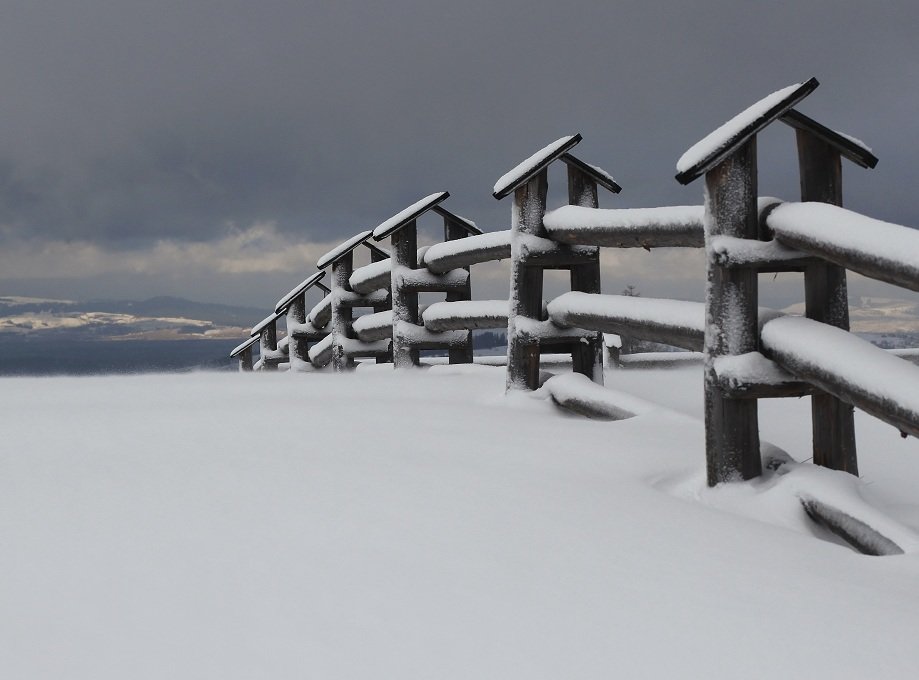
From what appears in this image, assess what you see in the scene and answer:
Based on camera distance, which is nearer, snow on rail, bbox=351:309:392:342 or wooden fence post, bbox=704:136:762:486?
wooden fence post, bbox=704:136:762:486

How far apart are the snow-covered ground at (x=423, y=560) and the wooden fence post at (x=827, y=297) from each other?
0.26 metres

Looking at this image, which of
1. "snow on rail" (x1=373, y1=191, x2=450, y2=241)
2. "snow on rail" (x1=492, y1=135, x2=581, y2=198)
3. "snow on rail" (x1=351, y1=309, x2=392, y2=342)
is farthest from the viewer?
"snow on rail" (x1=351, y1=309, x2=392, y2=342)

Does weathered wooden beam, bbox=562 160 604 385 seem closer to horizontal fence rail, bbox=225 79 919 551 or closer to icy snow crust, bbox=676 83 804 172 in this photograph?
horizontal fence rail, bbox=225 79 919 551

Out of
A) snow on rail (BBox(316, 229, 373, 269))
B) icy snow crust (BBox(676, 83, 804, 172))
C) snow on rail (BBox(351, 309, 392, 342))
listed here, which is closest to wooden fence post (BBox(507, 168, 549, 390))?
icy snow crust (BBox(676, 83, 804, 172))

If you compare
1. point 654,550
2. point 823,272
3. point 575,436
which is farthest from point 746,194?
point 654,550

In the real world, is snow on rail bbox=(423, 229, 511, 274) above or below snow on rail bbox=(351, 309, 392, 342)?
above

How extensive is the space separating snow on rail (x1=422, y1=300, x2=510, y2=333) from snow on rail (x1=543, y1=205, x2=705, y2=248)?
3.72 feet

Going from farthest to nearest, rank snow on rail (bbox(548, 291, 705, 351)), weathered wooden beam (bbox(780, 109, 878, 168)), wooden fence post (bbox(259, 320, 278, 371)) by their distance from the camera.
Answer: wooden fence post (bbox(259, 320, 278, 371)) < snow on rail (bbox(548, 291, 705, 351)) < weathered wooden beam (bbox(780, 109, 878, 168))

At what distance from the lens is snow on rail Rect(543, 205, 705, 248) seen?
12.6 ft

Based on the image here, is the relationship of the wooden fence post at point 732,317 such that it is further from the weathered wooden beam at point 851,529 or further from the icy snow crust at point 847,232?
the weathered wooden beam at point 851,529

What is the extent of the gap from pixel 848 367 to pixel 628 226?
5.76ft

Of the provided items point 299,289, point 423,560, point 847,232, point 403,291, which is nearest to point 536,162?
point 403,291

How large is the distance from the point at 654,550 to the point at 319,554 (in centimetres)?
94

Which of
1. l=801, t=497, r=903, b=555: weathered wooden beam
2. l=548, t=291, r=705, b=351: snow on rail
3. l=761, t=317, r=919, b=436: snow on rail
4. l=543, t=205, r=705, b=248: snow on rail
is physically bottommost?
l=801, t=497, r=903, b=555: weathered wooden beam
